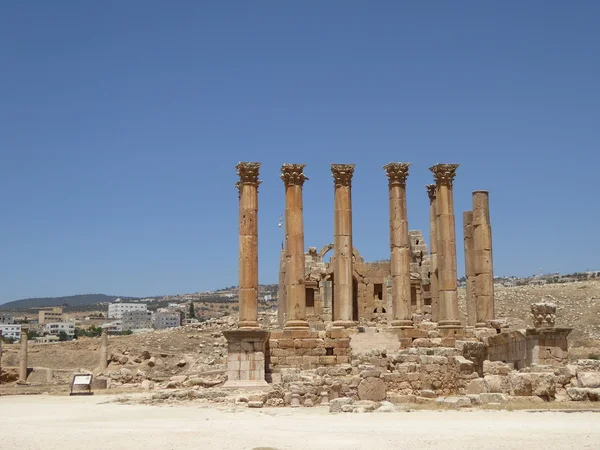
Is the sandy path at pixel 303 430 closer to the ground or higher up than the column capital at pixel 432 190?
closer to the ground

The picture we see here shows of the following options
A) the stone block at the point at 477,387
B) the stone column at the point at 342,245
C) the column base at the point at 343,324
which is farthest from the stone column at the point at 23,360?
the stone block at the point at 477,387

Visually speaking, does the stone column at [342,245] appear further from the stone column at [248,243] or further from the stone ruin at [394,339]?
the stone column at [248,243]

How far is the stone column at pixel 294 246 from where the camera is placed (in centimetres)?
3009

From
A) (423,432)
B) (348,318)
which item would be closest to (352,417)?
(423,432)

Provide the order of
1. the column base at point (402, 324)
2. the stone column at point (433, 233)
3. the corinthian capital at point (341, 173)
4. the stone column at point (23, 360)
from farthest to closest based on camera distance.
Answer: the stone column at point (23, 360) < the stone column at point (433, 233) < the corinthian capital at point (341, 173) < the column base at point (402, 324)

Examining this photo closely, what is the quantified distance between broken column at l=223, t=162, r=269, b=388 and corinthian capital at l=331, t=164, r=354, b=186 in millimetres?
3305

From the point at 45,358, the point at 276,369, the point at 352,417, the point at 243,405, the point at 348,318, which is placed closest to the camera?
the point at 352,417

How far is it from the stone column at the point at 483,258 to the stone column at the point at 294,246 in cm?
709

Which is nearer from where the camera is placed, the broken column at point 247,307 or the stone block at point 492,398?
the stone block at point 492,398

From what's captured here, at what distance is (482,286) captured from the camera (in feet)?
104

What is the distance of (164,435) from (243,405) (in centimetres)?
774

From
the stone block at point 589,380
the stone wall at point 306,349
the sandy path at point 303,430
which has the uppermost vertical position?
the stone wall at point 306,349

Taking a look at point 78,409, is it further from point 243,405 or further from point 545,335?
point 545,335

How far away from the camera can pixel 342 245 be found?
102 ft
